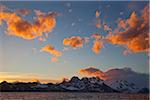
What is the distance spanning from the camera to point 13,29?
7.24 m

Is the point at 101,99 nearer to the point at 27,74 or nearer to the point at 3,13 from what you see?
the point at 27,74

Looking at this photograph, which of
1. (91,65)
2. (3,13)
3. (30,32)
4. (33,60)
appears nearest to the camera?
(3,13)

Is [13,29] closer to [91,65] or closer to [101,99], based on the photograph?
[91,65]

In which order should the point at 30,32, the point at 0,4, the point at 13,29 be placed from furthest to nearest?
the point at 30,32 → the point at 13,29 → the point at 0,4

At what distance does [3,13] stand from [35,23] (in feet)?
3.56

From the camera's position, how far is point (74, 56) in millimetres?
9469

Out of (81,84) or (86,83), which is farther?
(81,84)

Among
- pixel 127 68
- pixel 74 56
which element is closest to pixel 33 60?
pixel 74 56

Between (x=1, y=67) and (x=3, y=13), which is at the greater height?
(x=3, y=13)

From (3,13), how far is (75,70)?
3.67 meters

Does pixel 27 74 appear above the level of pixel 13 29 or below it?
below

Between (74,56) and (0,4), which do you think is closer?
(0,4)

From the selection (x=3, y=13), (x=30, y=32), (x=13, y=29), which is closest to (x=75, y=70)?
(x=30, y=32)

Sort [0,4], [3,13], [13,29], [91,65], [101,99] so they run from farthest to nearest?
[101,99]
[91,65]
[13,29]
[3,13]
[0,4]
